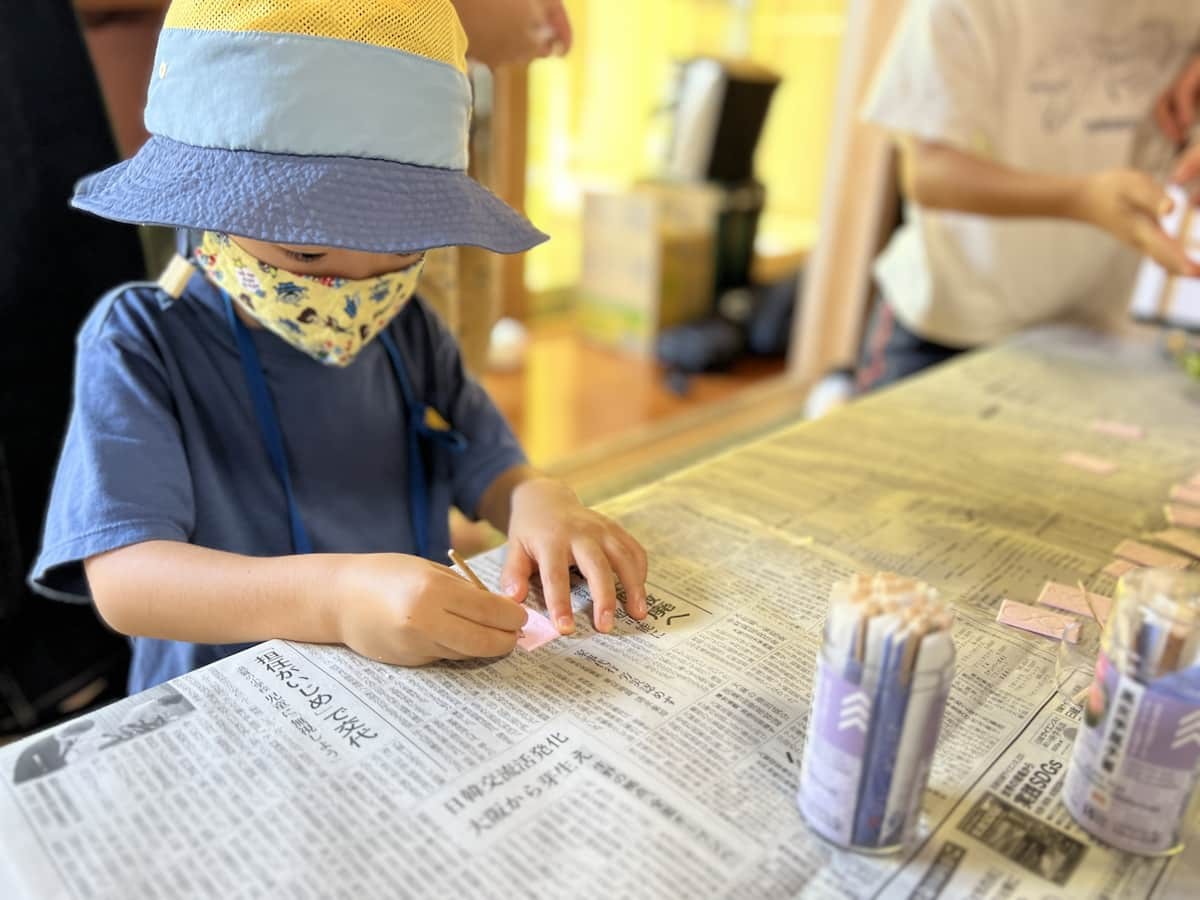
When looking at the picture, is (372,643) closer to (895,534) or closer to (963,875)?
(963,875)

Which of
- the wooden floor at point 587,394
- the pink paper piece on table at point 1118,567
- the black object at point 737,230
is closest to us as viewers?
the pink paper piece on table at point 1118,567

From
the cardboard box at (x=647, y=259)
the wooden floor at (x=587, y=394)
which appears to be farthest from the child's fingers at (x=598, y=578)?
the cardboard box at (x=647, y=259)

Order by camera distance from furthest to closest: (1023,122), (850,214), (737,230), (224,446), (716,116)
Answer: (737,230) < (716,116) < (850,214) < (1023,122) < (224,446)

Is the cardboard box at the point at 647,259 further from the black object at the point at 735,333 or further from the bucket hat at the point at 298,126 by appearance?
the bucket hat at the point at 298,126

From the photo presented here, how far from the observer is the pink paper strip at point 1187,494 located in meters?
0.91

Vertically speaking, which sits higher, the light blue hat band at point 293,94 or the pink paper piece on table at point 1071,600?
the light blue hat band at point 293,94

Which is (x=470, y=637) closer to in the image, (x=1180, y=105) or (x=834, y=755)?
(x=834, y=755)

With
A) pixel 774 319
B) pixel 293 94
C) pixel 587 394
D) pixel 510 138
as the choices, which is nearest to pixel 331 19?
pixel 293 94

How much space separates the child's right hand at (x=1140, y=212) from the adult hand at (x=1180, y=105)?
299mm

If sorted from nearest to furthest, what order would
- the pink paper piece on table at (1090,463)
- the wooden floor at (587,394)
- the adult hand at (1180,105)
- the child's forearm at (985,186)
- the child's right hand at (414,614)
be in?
the child's right hand at (414,614)
the pink paper piece on table at (1090,463)
the child's forearm at (985,186)
the adult hand at (1180,105)
the wooden floor at (587,394)

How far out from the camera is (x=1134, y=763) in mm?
440

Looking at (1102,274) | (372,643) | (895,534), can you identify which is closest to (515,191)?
(1102,274)

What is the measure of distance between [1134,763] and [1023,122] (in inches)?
46.0

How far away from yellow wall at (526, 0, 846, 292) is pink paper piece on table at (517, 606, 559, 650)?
248cm
